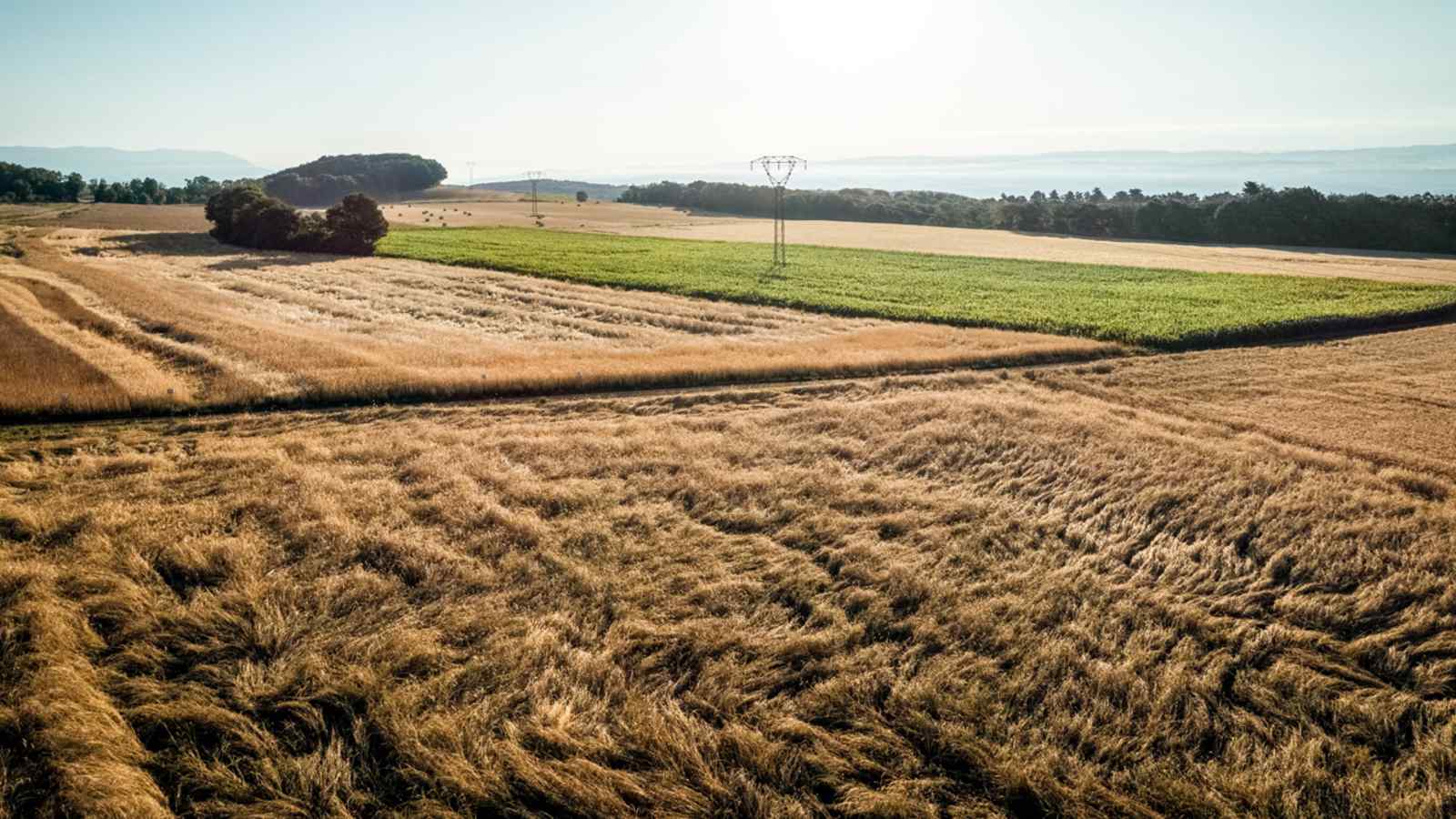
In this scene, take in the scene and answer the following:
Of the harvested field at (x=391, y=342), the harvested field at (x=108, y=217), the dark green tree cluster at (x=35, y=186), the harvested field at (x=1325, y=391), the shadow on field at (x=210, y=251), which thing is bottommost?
the harvested field at (x=1325, y=391)

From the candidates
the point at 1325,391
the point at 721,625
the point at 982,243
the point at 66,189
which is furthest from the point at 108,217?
the point at 1325,391

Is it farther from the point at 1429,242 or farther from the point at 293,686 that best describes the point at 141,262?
the point at 1429,242

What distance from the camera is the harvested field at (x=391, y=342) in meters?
17.8

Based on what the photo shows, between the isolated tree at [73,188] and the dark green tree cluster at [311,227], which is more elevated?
the isolated tree at [73,188]

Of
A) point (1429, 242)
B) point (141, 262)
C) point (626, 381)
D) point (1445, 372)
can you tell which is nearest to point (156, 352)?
point (626, 381)

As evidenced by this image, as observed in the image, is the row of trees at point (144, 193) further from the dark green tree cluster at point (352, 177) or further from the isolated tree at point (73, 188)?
the dark green tree cluster at point (352, 177)

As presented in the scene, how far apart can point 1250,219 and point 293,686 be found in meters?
82.3

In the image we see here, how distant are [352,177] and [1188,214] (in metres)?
120

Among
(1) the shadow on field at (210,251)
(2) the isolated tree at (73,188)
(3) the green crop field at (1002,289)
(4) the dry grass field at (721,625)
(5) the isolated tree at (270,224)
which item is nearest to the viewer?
(4) the dry grass field at (721,625)

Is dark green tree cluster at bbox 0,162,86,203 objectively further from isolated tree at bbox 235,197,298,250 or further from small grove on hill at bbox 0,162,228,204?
isolated tree at bbox 235,197,298,250

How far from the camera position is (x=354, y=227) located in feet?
176

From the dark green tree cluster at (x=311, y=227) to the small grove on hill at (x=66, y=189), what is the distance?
201 ft

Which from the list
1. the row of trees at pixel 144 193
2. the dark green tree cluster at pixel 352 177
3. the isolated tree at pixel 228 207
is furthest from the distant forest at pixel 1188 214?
the row of trees at pixel 144 193

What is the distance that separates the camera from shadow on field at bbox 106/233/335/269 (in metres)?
47.5
